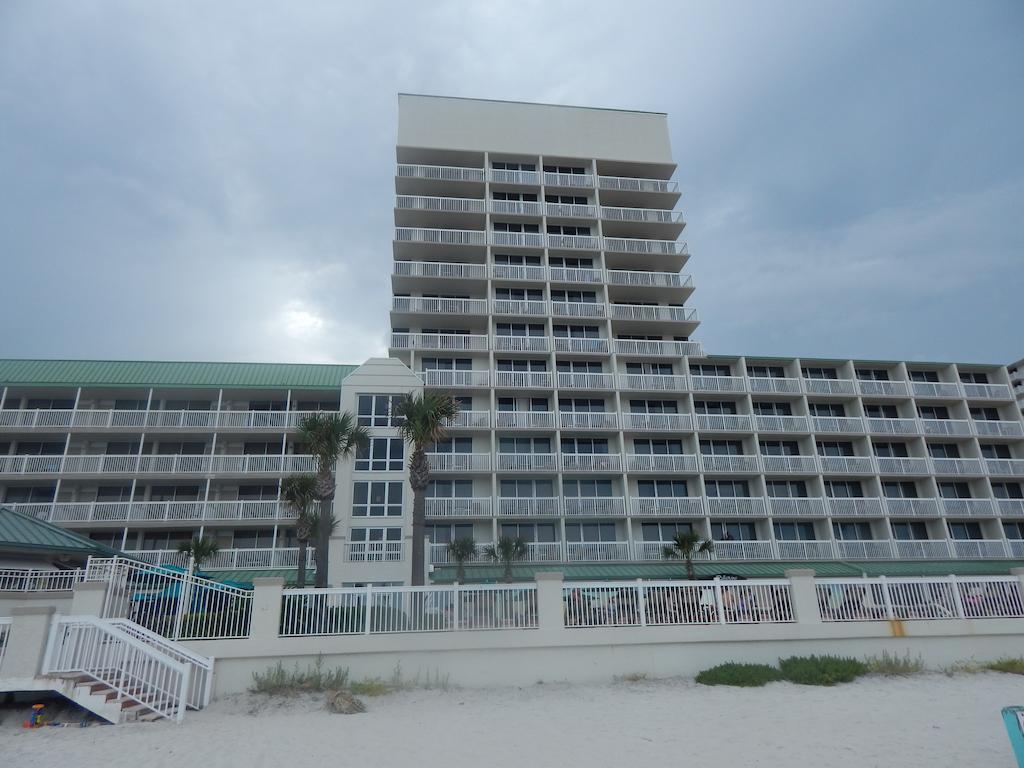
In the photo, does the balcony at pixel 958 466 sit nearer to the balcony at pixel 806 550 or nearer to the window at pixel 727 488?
the balcony at pixel 806 550

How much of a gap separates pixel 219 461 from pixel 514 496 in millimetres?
16211

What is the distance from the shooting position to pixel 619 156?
44.3m

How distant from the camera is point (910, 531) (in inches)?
1464

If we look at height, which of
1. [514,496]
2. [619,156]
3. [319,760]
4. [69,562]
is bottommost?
[319,760]

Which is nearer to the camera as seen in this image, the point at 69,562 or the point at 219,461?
the point at 69,562

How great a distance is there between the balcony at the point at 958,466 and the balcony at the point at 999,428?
233cm

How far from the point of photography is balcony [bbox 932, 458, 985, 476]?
37781 mm

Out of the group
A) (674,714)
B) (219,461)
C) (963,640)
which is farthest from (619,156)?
(674,714)

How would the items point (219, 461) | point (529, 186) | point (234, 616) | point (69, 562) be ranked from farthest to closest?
point (529, 186), point (219, 461), point (69, 562), point (234, 616)

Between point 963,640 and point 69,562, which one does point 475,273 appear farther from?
point 963,640

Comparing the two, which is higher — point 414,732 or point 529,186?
point 529,186

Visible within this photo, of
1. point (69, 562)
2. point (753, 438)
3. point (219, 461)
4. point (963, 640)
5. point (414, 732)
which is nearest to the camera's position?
point (414, 732)

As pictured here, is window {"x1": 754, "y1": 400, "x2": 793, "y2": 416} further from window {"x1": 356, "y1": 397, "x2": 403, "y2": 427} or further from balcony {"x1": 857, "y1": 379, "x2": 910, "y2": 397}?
window {"x1": 356, "y1": 397, "x2": 403, "y2": 427}

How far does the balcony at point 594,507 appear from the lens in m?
34.1
